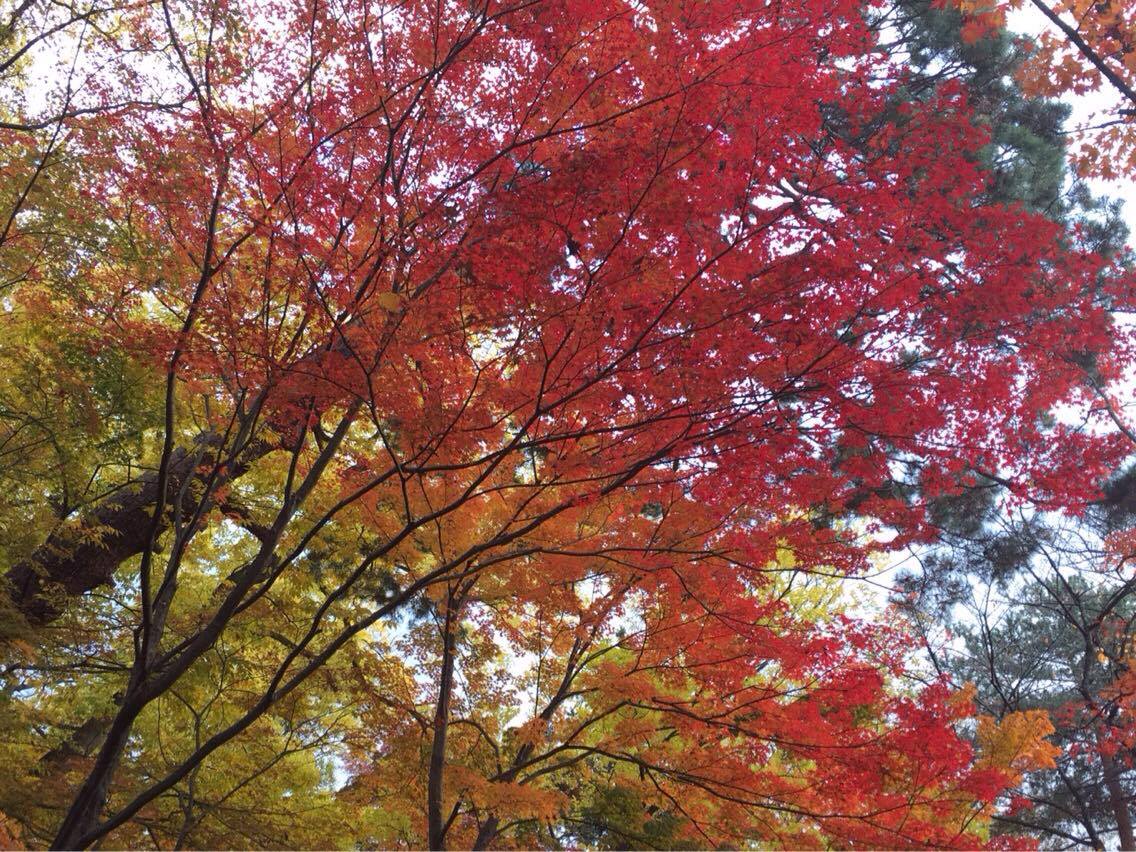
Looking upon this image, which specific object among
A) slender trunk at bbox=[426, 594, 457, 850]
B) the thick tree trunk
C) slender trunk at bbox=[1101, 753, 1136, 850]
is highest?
the thick tree trunk

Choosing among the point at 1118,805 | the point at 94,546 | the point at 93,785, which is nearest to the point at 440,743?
the point at 93,785

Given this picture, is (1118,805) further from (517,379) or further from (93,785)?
(93,785)

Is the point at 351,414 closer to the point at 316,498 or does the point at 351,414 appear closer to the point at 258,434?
the point at 258,434

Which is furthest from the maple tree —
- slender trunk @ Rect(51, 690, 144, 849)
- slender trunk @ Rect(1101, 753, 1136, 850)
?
slender trunk @ Rect(1101, 753, 1136, 850)

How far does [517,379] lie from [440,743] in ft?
13.1

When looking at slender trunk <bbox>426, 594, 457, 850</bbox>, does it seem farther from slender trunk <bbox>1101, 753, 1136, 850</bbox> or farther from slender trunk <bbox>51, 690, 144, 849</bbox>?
slender trunk <bbox>1101, 753, 1136, 850</bbox>

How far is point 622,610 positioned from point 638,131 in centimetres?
468

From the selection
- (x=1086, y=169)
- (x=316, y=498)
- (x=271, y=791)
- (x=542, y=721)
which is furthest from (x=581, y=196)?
(x=271, y=791)

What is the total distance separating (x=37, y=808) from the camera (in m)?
8.23

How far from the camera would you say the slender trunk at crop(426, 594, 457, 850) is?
746cm

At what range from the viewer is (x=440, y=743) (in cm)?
774

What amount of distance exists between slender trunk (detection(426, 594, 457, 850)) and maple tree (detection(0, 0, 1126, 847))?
0.08 metres

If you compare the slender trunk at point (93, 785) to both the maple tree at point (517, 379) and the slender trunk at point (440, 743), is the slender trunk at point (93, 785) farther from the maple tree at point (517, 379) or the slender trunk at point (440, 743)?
the slender trunk at point (440, 743)

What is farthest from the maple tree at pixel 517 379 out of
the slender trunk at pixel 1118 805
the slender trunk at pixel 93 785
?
the slender trunk at pixel 1118 805
